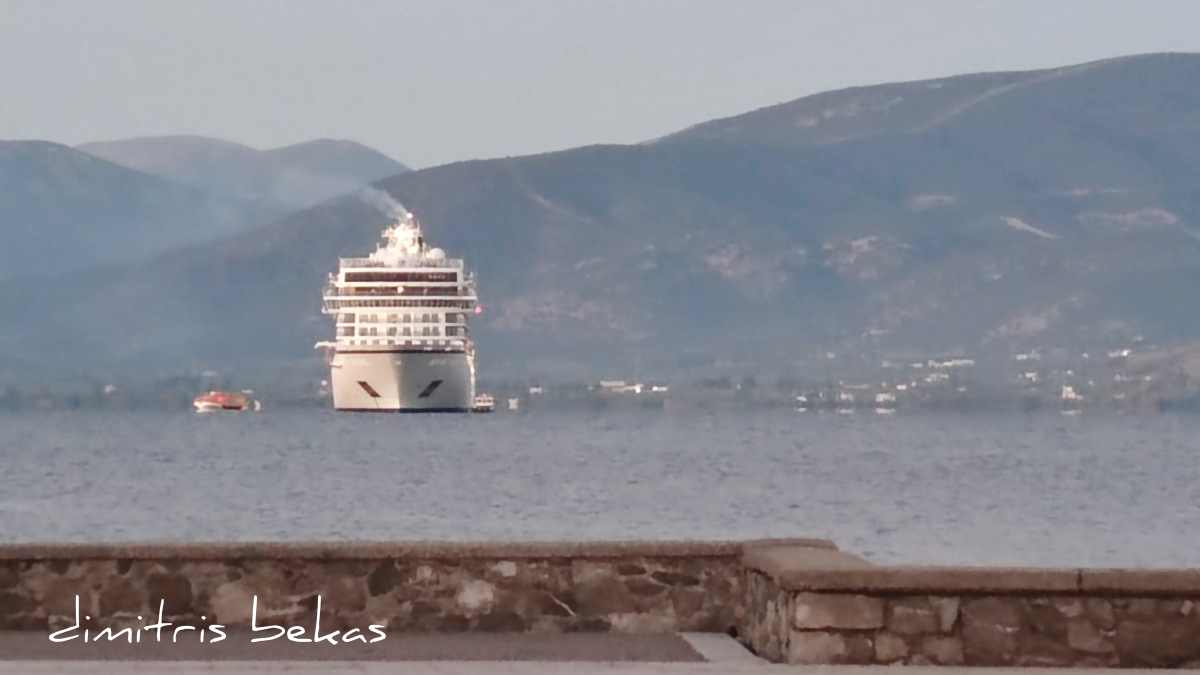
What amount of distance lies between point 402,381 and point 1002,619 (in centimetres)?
14957

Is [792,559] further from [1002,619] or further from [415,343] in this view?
[415,343]

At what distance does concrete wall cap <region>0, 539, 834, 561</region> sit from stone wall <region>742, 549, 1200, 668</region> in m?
2.28

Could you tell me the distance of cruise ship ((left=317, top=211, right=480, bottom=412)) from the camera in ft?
534

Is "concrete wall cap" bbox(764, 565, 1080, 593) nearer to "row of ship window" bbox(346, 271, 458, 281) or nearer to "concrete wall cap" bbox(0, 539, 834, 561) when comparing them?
"concrete wall cap" bbox(0, 539, 834, 561)

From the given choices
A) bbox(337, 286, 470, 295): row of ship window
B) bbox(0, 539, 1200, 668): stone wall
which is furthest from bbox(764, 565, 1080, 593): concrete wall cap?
bbox(337, 286, 470, 295): row of ship window

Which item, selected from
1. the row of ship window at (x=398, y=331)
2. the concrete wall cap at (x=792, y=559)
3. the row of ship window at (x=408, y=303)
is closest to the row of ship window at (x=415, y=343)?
the row of ship window at (x=398, y=331)

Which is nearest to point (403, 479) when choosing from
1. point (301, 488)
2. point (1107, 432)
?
point (301, 488)

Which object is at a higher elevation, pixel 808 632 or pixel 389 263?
pixel 389 263

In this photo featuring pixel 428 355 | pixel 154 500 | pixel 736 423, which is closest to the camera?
pixel 154 500

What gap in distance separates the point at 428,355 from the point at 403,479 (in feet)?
279

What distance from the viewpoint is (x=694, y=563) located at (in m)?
15.3

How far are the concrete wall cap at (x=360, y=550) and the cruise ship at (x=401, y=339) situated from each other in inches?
5765

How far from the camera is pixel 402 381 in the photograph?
161875 mm

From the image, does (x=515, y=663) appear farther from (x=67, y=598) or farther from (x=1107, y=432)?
(x=1107, y=432)
